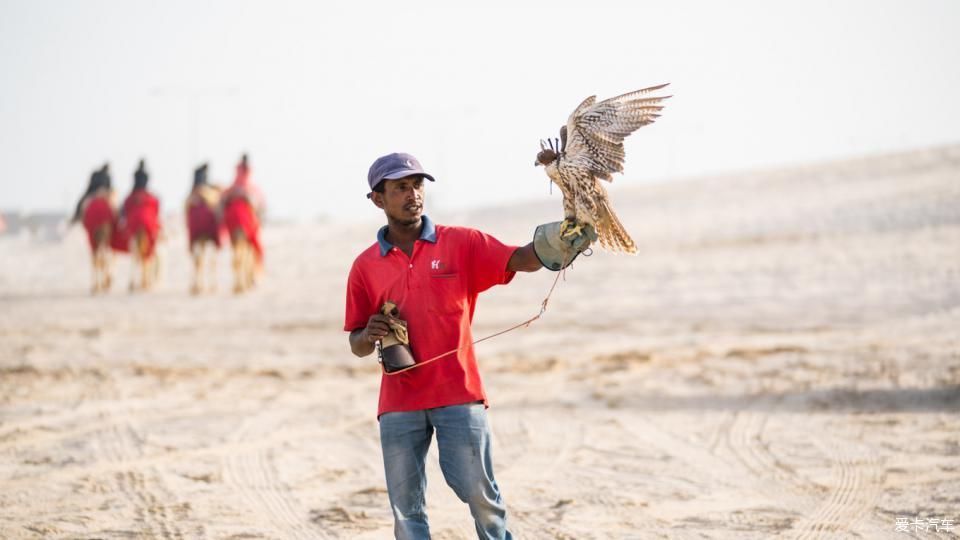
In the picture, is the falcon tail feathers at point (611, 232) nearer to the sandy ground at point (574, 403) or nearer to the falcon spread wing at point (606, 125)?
the falcon spread wing at point (606, 125)

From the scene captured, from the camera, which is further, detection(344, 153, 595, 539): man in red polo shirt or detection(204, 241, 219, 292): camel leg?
detection(204, 241, 219, 292): camel leg

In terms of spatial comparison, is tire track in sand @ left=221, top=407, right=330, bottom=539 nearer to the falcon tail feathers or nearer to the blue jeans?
the blue jeans

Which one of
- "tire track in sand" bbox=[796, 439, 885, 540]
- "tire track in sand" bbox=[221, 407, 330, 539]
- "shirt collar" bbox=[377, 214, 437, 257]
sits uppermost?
"shirt collar" bbox=[377, 214, 437, 257]

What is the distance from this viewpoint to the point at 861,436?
7625 mm

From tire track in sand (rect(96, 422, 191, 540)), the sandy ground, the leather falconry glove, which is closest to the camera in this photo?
the leather falconry glove

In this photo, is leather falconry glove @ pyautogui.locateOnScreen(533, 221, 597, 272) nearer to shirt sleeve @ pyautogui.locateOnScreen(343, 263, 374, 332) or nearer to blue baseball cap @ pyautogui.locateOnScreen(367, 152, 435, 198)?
blue baseball cap @ pyautogui.locateOnScreen(367, 152, 435, 198)

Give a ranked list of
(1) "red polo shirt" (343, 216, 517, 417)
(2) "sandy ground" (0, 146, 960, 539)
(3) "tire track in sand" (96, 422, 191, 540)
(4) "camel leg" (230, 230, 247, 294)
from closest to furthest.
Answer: (1) "red polo shirt" (343, 216, 517, 417) < (3) "tire track in sand" (96, 422, 191, 540) < (2) "sandy ground" (0, 146, 960, 539) < (4) "camel leg" (230, 230, 247, 294)

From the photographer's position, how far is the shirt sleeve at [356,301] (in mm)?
4086

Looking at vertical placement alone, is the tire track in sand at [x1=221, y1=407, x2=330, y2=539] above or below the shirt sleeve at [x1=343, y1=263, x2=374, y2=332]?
below

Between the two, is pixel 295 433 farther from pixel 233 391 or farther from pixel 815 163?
pixel 815 163

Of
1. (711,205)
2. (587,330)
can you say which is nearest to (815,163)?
(711,205)

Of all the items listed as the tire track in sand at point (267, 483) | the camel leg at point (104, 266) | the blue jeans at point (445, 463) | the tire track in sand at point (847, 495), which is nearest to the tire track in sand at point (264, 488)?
the tire track in sand at point (267, 483)

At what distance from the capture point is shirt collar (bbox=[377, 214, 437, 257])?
3.99 m

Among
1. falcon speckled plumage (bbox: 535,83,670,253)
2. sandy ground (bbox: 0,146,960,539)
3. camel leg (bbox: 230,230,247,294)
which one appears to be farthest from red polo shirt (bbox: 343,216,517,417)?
camel leg (bbox: 230,230,247,294)
